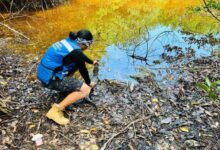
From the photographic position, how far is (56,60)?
448 cm

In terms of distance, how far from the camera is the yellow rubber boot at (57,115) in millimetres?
4457

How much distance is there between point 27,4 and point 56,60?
7.66 meters

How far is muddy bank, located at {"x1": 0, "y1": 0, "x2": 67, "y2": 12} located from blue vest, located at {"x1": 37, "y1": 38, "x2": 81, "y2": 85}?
6781mm

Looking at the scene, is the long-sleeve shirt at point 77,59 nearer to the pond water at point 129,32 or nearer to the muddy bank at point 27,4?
the pond water at point 129,32

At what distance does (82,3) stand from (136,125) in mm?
9243

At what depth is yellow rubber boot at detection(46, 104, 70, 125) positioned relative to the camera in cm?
446

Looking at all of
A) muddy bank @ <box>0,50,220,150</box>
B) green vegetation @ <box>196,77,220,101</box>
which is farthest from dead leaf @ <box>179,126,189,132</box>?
green vegetation @ <box>196,77,220,101</box>

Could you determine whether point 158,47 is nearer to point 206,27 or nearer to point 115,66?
point 115,66

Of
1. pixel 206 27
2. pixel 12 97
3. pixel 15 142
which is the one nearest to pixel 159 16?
pixel 206 27

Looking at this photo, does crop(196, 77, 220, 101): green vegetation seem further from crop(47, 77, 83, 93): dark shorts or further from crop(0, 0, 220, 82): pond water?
crop(0, 0, 220, 82): pond water

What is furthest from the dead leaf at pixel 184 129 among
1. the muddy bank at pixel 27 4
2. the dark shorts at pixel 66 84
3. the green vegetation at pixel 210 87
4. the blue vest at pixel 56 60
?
the muddy bank at pixel 27 4

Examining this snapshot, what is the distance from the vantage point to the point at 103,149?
4.02m

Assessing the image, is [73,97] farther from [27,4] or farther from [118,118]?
[27,4]

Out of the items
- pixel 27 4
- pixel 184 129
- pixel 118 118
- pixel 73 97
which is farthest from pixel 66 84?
pixel 27 4
